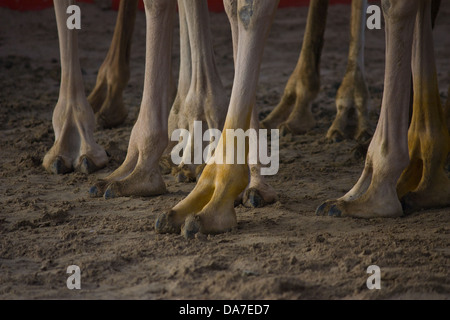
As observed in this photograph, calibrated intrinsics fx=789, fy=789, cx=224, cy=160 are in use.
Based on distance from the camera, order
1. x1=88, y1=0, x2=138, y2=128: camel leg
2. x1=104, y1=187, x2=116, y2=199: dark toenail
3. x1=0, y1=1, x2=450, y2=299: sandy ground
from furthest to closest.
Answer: x1=88, y1=0, x2=138, y2=128: camel leg, x1=104, y1=187, x2=116, y2=199: dark toenail, x1=0, y1=1, x2=450, y2=299: sandy ground

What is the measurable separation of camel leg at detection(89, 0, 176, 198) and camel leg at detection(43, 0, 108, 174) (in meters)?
0.72

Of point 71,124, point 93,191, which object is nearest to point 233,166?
point 93,191

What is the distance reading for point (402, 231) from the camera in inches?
151

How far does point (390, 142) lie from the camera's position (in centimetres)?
412

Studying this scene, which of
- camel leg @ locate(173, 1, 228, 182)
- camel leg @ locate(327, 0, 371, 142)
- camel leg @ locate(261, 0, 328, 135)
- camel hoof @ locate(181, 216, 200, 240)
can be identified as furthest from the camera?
camel leg @ locate(261, 0, 328, 135)

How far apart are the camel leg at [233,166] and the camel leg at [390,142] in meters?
0.56

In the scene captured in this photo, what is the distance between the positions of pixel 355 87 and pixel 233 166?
8.55 ft

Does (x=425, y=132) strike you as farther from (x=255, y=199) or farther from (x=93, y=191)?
(x=93, y=191)

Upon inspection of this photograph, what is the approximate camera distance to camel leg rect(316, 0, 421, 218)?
4051mm

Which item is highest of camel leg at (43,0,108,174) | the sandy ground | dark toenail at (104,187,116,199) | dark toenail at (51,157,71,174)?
camel leg at (43,0,108,174)

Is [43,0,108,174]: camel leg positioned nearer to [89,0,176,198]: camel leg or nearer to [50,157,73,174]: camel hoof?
[50,157,73,174]: camel hoof

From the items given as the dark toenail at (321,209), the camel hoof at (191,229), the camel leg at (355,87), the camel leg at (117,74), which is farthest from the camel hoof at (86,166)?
the camel leg at (355,87)

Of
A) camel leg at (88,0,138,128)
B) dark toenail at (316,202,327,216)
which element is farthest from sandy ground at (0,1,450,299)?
camel leg at (88,0,138,128)

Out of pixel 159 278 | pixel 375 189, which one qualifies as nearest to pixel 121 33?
pixel 375 189
